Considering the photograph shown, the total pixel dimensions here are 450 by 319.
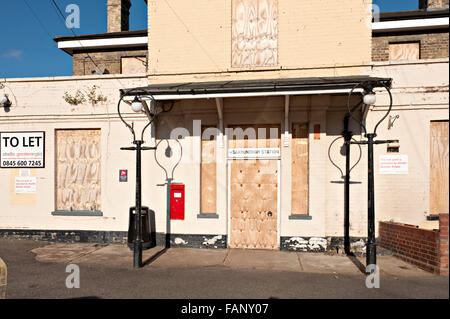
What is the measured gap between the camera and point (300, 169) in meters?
8.52

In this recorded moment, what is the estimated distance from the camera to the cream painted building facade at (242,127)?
26.5ft

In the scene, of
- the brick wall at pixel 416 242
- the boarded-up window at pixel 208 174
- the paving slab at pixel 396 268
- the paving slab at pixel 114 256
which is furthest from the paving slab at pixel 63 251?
the brick wall at pixel 416 242

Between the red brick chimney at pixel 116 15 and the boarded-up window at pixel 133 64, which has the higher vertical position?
the red brick chimney at pixel 116 15

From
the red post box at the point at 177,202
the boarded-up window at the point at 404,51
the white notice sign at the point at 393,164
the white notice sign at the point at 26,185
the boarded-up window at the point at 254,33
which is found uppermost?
the boarded-up window at the point at 404,51

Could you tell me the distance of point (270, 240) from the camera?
8.55 meters

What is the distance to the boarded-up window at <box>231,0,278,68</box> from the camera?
336 inches

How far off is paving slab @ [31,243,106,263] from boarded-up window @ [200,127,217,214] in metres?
3.25

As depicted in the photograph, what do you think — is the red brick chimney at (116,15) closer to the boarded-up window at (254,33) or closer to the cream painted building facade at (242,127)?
the cream painted building facade at (242,127)

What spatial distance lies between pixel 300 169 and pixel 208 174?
258 centimetres

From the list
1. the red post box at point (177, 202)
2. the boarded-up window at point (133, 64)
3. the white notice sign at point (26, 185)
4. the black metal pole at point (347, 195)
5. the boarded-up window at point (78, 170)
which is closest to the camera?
the black metal pole at point (347, 195)

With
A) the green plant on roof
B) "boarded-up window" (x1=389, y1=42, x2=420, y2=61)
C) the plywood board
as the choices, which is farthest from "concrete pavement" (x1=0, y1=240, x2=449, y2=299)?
"boarded-up window" (x1=389, y1=42, x2=420, y2=61)

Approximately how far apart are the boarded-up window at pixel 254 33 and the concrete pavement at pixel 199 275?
527cm

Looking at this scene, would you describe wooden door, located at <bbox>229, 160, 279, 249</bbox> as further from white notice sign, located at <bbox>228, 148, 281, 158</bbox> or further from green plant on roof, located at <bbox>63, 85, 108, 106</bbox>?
green plant on roof, located at <bbox>63, 85, 108, 106</bbox>
